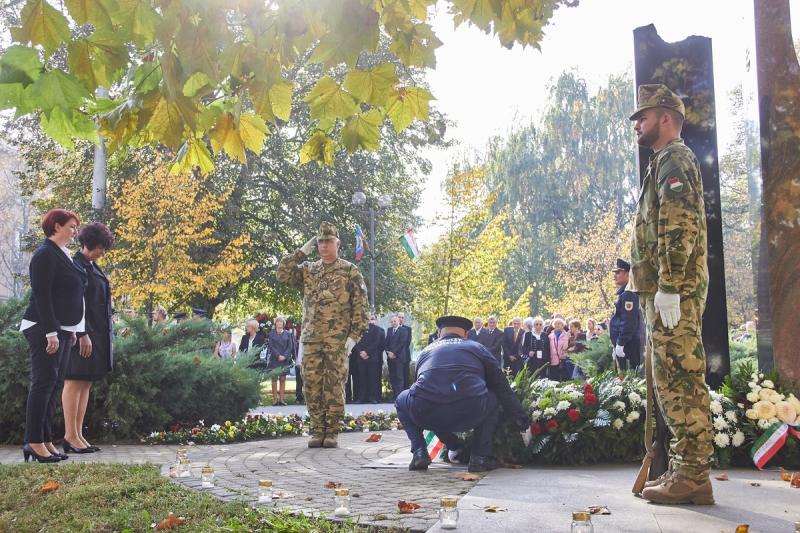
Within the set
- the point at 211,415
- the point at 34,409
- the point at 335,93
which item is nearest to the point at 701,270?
the point at 335,93

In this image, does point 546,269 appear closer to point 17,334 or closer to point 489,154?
point 489,154

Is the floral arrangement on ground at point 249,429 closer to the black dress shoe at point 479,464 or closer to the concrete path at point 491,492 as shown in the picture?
the concrete path at point 491,492

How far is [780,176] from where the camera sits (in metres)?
7.25

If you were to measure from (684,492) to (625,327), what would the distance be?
6715 millimetres

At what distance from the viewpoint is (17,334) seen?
9.55 m

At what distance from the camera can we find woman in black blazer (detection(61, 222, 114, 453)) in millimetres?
7934

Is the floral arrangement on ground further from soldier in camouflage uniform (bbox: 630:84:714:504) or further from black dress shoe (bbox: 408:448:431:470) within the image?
soldier in camouflage uniform (bbox: 630:84:714:504)

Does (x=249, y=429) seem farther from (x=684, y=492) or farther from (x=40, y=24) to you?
(x=40, y=24)

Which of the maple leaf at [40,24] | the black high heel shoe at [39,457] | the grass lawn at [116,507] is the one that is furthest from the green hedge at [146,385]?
the maple leaf at [40,24]

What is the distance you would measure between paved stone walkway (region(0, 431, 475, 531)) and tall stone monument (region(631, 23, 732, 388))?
10.2ft

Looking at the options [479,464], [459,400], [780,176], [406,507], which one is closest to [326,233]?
[459,400]

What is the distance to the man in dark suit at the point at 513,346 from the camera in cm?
1995

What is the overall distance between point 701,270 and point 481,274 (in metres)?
24.9

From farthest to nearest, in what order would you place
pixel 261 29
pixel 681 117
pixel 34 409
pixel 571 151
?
pixel 571 151
pixel 34 409
pixel 681 117
pixel 261 29
